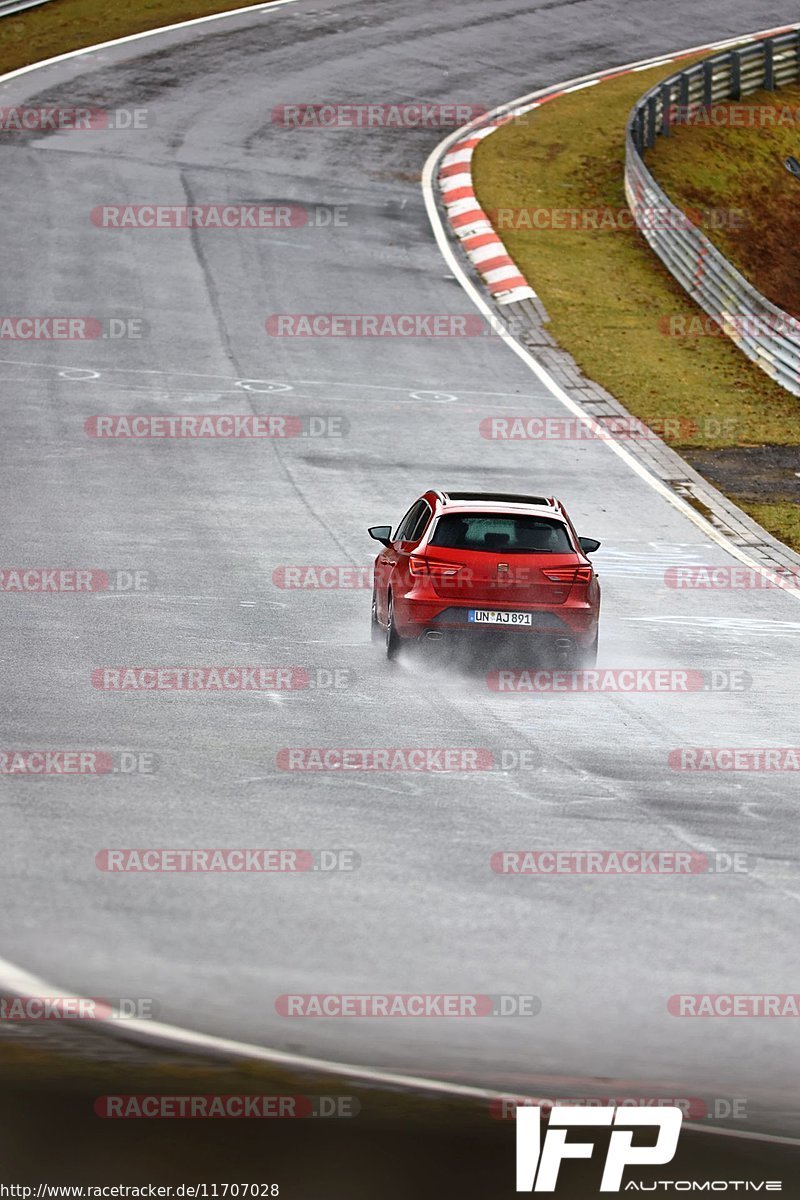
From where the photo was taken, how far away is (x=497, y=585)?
14.7 m

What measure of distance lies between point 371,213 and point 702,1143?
32.5 m

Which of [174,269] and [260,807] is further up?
[260,807]

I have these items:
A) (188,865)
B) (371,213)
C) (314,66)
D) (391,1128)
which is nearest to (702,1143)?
(391,1128)

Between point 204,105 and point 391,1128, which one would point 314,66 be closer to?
point 204,105

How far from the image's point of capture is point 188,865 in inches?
365

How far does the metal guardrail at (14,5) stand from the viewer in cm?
4950

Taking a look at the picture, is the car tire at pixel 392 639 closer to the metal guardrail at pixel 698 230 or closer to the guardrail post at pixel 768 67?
the metal guardrail at pixel 698 230

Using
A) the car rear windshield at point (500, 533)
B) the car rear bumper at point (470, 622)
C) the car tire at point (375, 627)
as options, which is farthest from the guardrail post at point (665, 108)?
the car rear bumper at point (470, 622)

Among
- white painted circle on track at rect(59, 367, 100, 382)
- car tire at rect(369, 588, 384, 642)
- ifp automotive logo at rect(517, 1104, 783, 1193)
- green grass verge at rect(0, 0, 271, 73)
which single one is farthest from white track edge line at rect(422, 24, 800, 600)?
ifp automotive logo at rect(517, 1104, 783, 1193)

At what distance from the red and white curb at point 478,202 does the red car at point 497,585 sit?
18120 mm

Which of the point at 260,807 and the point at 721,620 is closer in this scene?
the point at 260,807

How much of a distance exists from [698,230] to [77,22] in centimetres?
2360

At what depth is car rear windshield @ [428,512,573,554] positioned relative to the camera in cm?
1498

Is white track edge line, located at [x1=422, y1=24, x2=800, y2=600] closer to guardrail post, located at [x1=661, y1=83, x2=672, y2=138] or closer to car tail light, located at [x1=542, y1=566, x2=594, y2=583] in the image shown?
guardrail post, located at [x1=661, y1=83, x2=672, y2=138]
